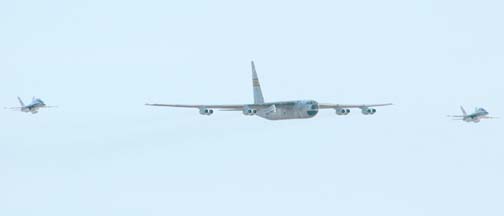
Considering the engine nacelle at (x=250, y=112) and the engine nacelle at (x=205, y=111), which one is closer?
the engine nacelle at (x=205, y=111)

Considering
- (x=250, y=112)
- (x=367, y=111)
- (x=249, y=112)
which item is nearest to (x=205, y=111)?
(x=249, y=112)

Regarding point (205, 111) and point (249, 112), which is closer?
point (205, 111)

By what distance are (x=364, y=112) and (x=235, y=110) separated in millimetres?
17199

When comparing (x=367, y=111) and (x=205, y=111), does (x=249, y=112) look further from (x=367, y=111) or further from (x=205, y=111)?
(x=367, y=111)

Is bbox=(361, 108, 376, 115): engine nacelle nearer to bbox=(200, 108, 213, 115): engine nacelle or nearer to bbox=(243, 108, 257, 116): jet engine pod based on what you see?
bbox=(243, 108, 257, 116): jet engine pod

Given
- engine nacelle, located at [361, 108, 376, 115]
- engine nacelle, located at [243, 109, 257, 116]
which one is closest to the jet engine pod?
engine nacelle, located at [243, 109, 257, 116]

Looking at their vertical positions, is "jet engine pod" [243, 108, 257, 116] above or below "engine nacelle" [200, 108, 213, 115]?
above

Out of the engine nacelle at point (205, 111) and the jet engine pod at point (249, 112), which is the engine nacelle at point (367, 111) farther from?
the engine nacelle at point (205, 111)

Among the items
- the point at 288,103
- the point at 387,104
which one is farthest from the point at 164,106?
the point at 387,104

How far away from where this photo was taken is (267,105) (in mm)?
194000

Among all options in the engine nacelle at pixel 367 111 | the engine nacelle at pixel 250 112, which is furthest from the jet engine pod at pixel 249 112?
the engine nacelle at pixel 367 111

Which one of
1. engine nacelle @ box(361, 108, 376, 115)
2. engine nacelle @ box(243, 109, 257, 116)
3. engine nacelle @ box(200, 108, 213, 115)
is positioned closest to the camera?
engine nacelle @ box(200, 108, 213, 115)

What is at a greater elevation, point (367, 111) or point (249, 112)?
point (367, 111)

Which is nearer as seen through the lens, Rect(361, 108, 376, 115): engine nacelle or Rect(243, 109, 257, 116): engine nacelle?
Rect(243, 109, 257, 116): engine nacelle
